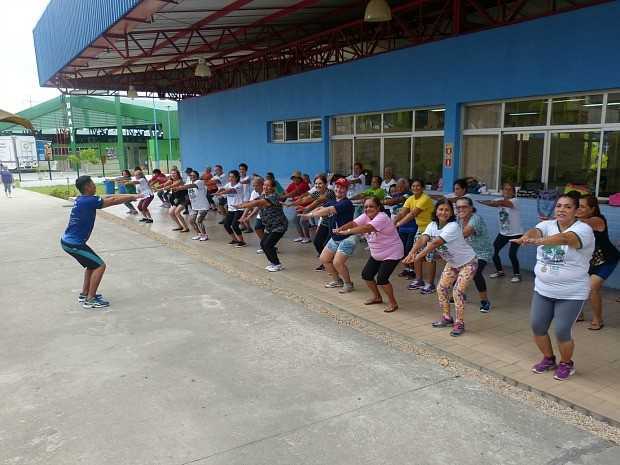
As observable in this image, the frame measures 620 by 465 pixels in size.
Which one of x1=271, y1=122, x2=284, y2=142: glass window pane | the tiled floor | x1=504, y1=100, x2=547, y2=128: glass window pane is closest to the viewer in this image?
the tiled floor

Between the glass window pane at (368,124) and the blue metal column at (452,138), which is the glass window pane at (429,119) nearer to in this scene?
the blue metal column at (452,138)

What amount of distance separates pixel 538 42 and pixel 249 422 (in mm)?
6982

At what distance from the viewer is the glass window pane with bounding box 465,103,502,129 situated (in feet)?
28.6

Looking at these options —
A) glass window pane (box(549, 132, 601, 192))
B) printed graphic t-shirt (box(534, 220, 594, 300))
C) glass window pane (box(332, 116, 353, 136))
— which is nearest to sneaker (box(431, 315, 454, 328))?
printed graphic t-shirt (box(534, 220, 594, 300))

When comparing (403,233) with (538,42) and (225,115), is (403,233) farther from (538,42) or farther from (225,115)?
(225,115)

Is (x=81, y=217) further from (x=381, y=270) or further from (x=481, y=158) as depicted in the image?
(x=481, y=158)

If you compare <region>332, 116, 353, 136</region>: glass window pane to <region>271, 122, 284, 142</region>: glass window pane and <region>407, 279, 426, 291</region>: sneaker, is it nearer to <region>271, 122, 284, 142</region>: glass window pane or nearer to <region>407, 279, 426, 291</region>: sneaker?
<region>271, 122, 284, 142</region>: glass window pane

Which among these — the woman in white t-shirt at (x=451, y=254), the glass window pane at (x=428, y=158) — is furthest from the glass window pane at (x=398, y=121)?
the woman in white t-shirt at (x=451, y=254)

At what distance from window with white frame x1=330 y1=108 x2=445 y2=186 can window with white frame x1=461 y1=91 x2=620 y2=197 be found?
82 centimetres

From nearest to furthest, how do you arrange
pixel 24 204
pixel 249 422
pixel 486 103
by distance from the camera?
pixel 249 422 < pixel 486 103 < pixel 24 204

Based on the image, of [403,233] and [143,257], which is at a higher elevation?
[403,233]

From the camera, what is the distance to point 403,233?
7.83 metres

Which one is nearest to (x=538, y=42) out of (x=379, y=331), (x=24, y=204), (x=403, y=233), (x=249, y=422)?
(x=403, y=233)

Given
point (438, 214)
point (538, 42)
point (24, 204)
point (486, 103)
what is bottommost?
point (24, 204)
